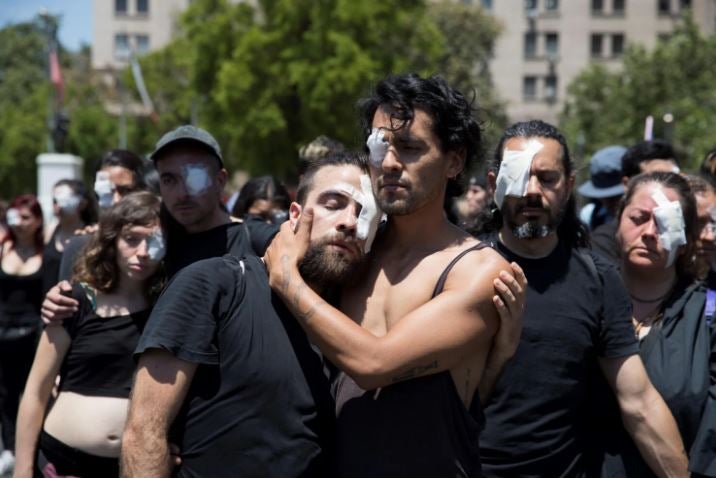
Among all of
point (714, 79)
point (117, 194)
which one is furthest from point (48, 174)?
point (714, 79)

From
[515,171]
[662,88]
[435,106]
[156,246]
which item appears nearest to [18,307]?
[156,246]

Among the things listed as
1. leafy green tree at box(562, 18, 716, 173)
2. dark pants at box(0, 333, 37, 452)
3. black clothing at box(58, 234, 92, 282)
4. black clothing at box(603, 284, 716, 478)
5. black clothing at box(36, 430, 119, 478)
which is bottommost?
dark pants at box(0, 333, 37, 452)

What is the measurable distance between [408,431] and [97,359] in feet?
5.88

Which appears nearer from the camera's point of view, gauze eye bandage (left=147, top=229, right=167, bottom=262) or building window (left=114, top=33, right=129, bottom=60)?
gauze eye bandage (left=147, top=229, right=167, bottom=262)

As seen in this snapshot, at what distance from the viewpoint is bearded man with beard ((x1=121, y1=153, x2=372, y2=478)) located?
8.79 ft

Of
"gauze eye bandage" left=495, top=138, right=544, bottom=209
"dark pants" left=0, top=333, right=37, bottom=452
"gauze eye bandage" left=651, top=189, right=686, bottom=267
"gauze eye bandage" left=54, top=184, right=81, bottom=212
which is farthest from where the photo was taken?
"dark pants" left=0, top=333, right=37, bottom=452

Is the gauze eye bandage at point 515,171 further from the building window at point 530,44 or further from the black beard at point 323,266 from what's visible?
the building window at point 530,44

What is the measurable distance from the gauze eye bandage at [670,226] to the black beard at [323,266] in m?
1.73

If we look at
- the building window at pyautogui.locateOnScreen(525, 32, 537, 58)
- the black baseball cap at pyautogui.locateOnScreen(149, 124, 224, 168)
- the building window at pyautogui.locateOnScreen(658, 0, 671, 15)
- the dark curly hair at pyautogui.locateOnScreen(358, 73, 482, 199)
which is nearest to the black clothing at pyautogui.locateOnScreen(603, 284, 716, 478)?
the dark curly hair at pyautogui.locateOnScreen(358, 73, 482, 199)

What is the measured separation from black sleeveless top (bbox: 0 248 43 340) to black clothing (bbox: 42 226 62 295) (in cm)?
25

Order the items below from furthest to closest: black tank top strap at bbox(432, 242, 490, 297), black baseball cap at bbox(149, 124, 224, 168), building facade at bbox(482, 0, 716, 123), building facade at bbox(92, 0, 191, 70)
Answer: building facade at bbox(92, 0, 191, 70) → building facade at bbox(482, 0, 716, 123) → black baseball cap at bbox(149, 124, 224, 168) → black tank top strap at bbox(432, 242, 490, 297)

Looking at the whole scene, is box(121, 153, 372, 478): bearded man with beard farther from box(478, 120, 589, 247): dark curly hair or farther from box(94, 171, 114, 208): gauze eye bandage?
box(94, 171, 114, 208): gauze eye bandage

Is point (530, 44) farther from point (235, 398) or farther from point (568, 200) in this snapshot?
point (235, 398)

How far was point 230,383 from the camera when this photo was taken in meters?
2.74
